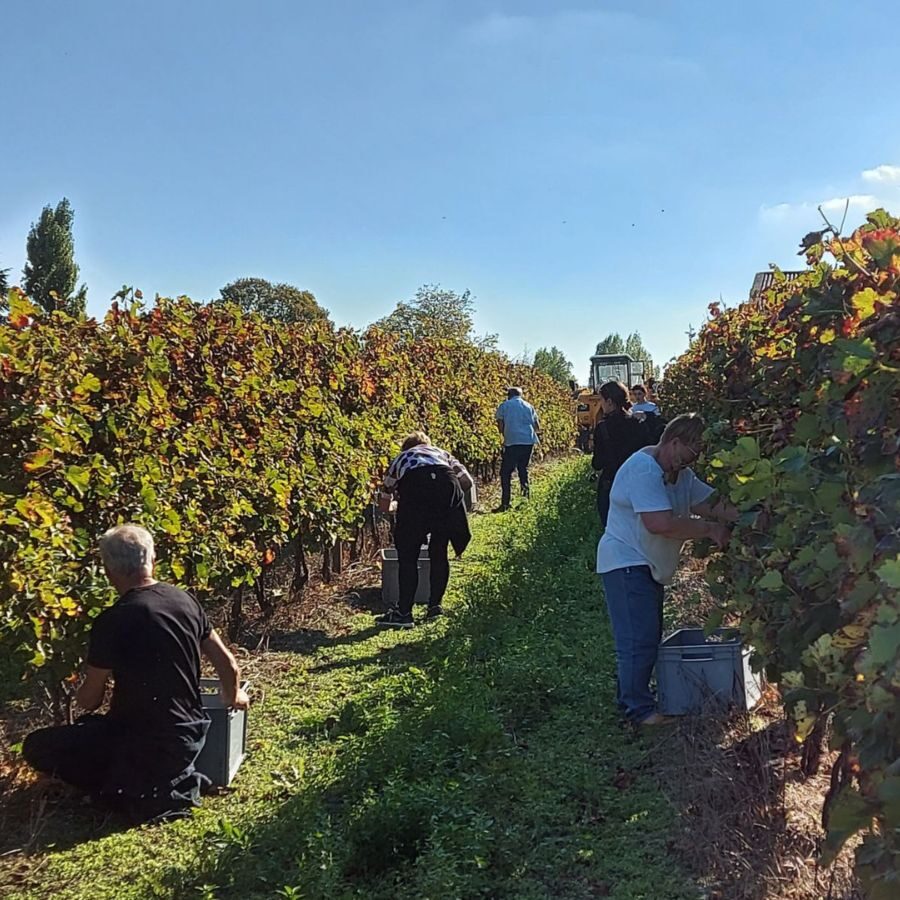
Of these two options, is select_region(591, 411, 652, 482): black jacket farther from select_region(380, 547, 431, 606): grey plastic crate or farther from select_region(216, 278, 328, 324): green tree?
select_region(216, 278, 328, 324): green tree

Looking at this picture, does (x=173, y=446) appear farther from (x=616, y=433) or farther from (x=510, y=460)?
(x=510, y=460)

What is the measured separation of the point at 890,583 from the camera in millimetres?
1331

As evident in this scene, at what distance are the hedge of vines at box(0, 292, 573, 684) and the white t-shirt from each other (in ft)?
7.43

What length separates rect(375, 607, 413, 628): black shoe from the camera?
23.5 feet

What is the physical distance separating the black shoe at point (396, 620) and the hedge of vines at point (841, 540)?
3.91 m

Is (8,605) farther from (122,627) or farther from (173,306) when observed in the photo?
(173,306)

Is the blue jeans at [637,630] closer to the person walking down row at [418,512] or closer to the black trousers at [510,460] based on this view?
the person walking down row at [418,512]

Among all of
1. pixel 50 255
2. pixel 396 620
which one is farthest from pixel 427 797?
pixel 50 255

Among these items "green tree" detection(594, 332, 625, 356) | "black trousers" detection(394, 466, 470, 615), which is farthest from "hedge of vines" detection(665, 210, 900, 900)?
"green tree" detection(594, 332, 625, 356)

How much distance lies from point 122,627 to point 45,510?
57 cm

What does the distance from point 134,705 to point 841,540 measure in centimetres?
313

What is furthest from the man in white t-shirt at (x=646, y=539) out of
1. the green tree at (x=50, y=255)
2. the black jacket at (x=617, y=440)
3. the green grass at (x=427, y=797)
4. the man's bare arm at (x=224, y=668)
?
the green tree at (x=50, y=255)

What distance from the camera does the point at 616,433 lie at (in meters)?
8.12

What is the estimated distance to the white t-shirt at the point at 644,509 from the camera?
176 inches
